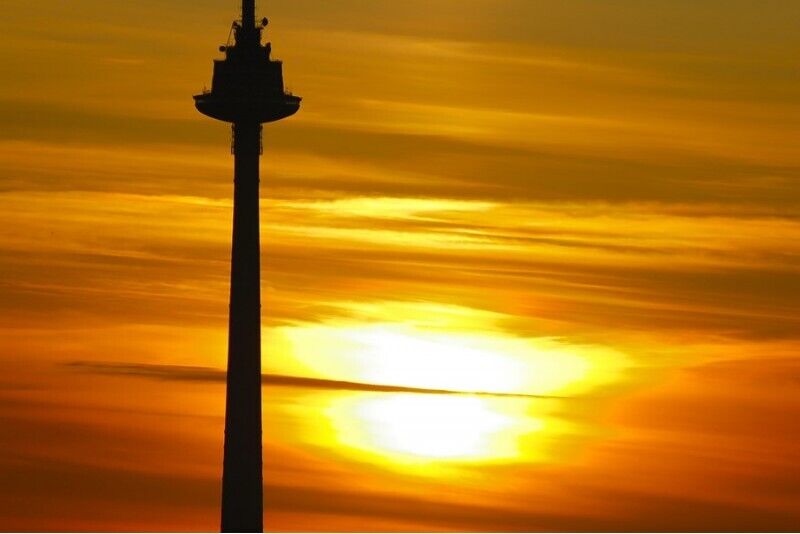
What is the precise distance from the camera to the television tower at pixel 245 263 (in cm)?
16862

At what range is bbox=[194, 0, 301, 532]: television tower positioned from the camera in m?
169

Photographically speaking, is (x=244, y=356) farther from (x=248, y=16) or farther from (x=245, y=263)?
(x=248, y=16)

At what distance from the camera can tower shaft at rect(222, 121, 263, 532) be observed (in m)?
169

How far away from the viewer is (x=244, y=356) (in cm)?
17062

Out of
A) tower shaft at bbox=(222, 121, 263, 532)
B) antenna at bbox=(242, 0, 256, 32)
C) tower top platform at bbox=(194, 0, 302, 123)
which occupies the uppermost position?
antenna at bbox=(242, 0, 256, 32)

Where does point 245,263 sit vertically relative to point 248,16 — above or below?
below

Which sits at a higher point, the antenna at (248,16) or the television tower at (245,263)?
the antenna at (248,16)

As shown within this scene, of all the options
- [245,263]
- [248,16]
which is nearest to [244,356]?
[245,263]

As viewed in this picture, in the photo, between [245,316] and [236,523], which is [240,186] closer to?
[245,316]

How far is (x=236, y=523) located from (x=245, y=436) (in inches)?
262

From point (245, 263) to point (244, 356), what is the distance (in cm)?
722

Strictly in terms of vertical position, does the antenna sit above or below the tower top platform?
above

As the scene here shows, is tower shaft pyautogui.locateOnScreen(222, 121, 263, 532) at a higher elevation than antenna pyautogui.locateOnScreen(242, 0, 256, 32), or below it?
below

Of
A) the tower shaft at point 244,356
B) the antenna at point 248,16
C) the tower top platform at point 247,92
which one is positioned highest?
the antenna at point 248,16
